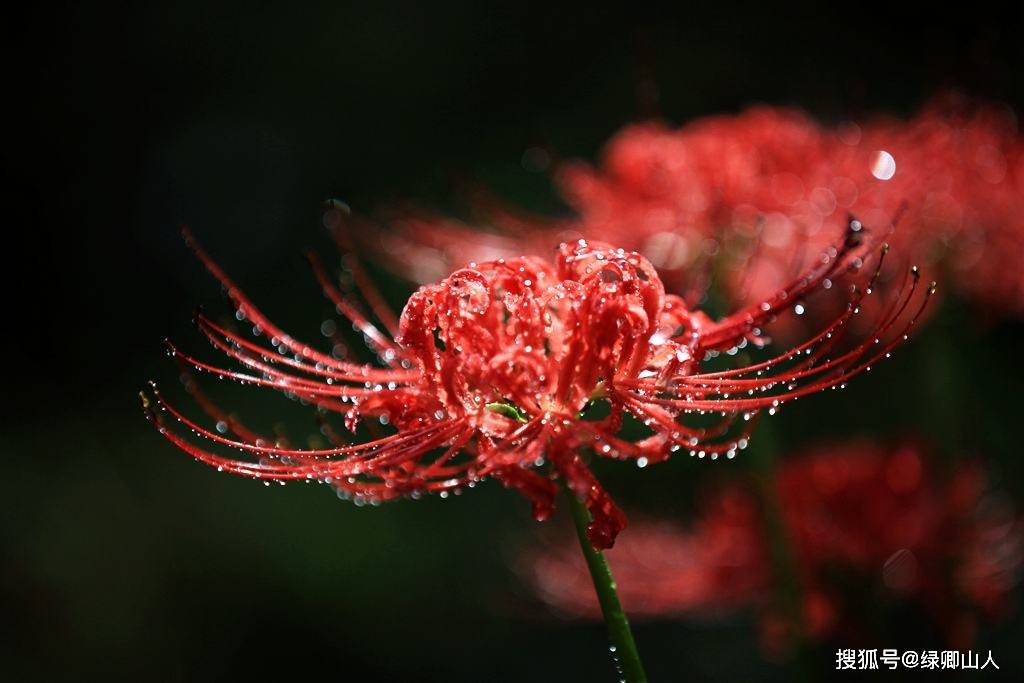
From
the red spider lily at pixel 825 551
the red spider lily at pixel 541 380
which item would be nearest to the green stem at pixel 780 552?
the red spider lily at pixel 825 551

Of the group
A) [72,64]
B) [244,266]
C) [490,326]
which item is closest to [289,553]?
[244,266]

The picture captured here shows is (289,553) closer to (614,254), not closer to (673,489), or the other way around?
(673,489)

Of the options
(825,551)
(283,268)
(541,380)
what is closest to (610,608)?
(541,380)

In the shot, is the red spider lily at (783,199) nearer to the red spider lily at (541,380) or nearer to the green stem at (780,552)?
the green stem at (780,552)

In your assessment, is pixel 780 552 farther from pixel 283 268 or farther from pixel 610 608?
pixel 283 268

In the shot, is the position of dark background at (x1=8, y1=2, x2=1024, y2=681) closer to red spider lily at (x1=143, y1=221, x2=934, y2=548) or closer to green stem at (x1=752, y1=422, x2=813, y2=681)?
green stem at (x1=752, y1=422, x2=813, y2=681)
